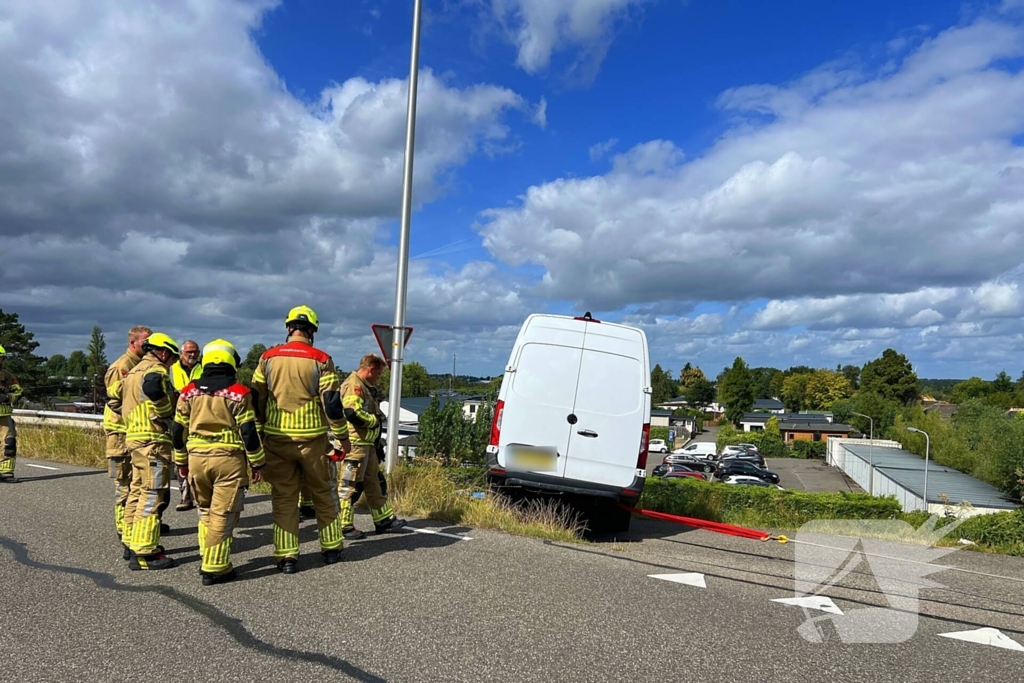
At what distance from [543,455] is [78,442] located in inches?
399

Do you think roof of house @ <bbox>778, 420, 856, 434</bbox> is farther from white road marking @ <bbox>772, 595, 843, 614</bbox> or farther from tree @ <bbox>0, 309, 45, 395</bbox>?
white road marking @ <bbox>772, 595, 843, 614</bbox>

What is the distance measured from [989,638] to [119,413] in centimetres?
787

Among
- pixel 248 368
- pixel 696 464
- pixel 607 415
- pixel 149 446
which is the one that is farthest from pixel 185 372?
pixel 696 464


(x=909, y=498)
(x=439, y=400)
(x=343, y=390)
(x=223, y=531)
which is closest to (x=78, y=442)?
(x=439, y=400)

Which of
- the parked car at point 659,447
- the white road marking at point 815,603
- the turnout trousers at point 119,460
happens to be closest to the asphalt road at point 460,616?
the white road marking at point 815,603

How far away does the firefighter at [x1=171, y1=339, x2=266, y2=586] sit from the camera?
5785mm

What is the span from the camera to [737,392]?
11781 centimetres

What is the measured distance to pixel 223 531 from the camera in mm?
5836

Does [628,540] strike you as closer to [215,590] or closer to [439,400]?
[215,590]

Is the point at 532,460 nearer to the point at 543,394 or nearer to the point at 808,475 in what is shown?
the point at 543,394

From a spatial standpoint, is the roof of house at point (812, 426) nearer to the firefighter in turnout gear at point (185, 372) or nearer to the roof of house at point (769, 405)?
the roof of house at point (769, 405)

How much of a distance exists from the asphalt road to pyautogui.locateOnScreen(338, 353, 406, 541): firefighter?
334 mm

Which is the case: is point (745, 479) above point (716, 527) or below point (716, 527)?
below

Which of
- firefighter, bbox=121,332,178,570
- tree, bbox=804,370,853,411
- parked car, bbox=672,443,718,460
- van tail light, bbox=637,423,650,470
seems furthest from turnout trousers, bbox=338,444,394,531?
tree, bbox=804,370,853,411
